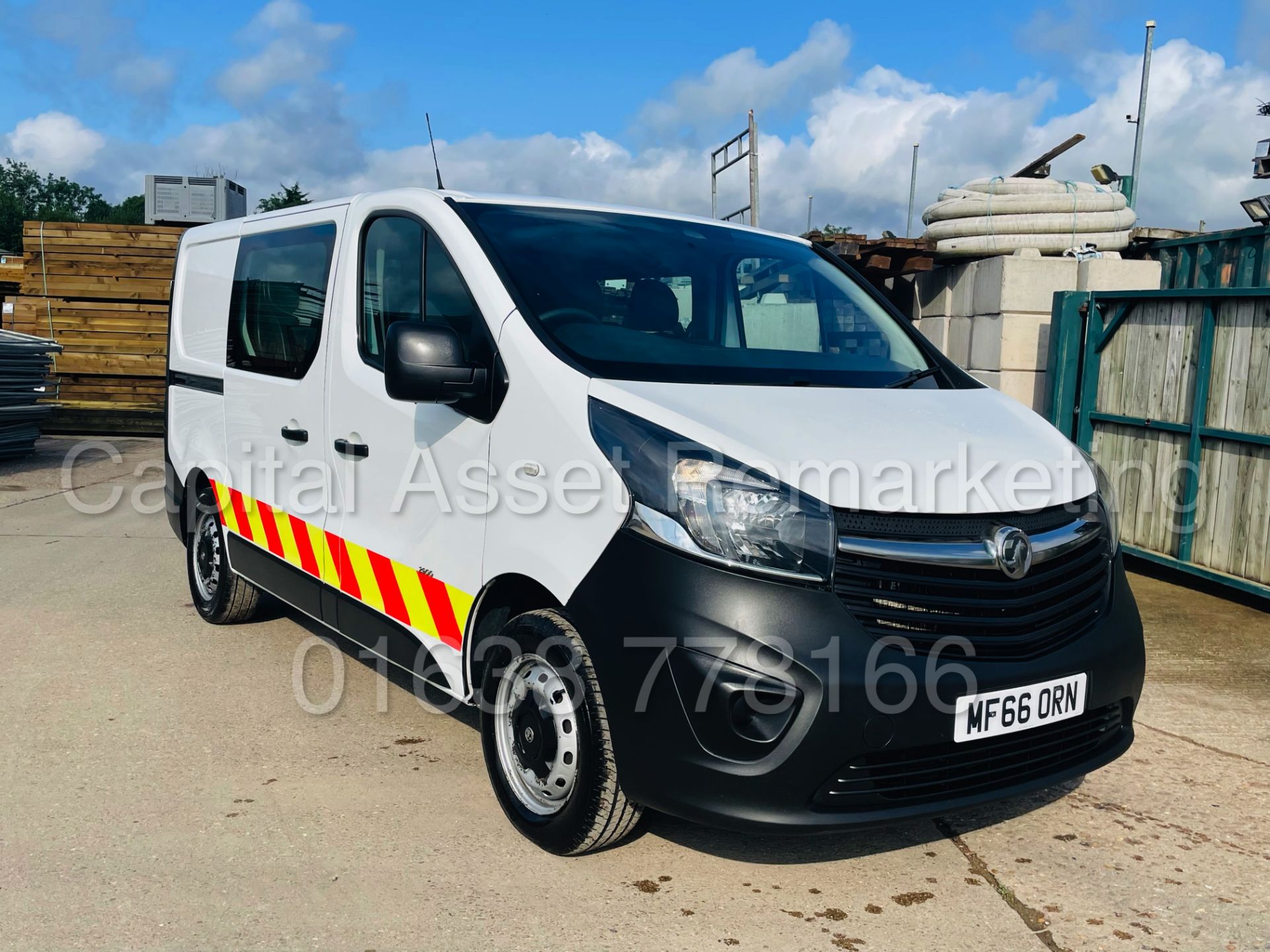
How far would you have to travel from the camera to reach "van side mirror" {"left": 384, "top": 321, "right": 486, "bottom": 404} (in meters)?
3.12

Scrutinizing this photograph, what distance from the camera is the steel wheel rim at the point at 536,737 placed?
3025 mm

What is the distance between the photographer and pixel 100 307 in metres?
13.9

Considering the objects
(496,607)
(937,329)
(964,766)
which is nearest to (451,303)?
(496,607)

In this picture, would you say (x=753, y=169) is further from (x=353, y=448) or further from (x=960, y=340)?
(x=353, y=448)

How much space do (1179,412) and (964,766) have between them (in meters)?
4.58

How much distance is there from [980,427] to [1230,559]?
150 inches

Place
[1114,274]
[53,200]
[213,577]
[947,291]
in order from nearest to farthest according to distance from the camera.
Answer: [213,577] → [1114,274] → [947,291] → [53,200]

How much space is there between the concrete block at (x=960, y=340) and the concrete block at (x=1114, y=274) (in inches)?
34.8

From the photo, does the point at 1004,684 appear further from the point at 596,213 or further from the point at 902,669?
the point at 596,213

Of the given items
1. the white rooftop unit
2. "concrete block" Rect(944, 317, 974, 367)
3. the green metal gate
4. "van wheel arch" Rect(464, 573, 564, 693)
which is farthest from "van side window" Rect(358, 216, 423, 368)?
the white rooftop unit

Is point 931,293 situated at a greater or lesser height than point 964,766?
greater

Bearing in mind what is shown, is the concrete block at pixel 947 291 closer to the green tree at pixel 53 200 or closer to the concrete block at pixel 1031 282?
the concrete block at pixel 1031 282

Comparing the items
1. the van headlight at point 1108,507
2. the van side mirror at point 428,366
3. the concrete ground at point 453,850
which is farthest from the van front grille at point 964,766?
the van side mirror at point 428,366

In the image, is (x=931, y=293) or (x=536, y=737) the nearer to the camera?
(x=536, y=737)
